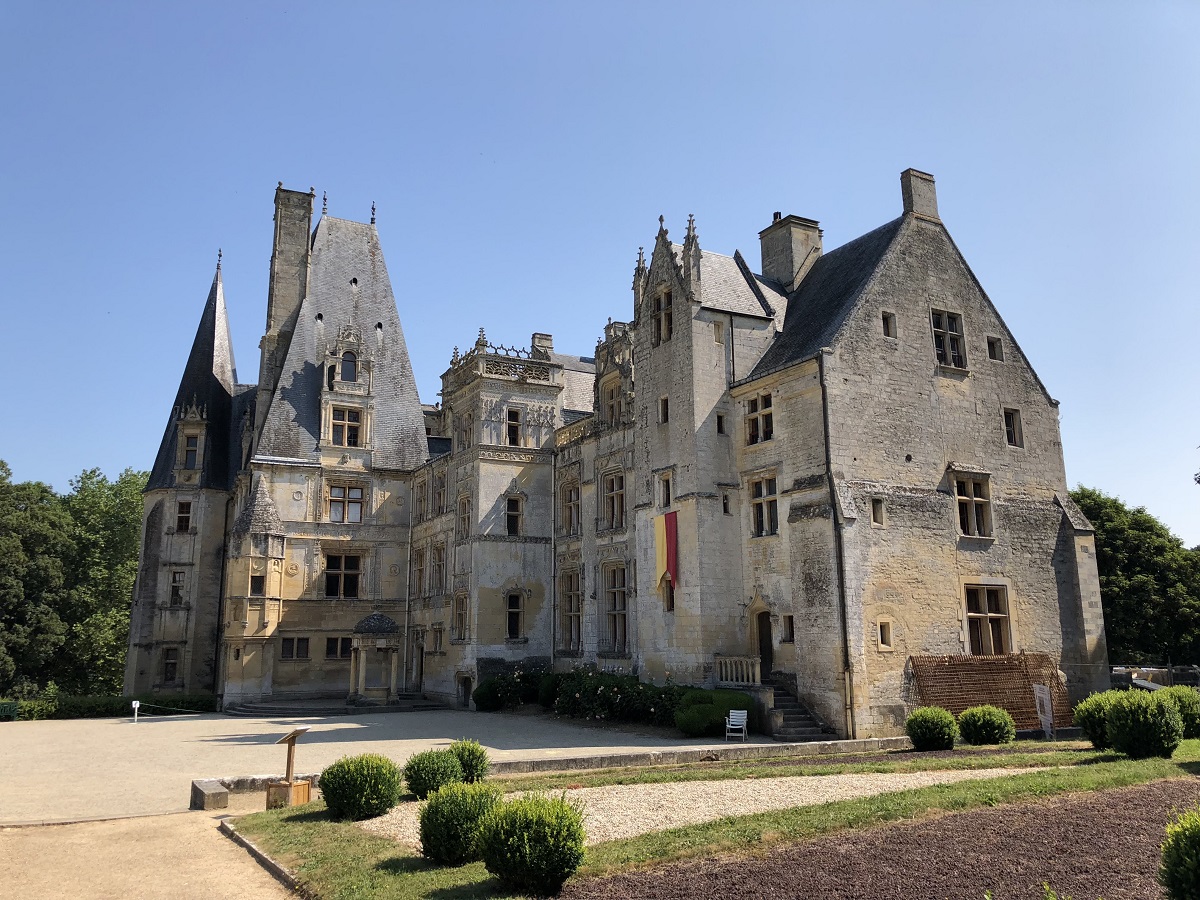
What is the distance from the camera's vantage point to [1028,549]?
26.2 meters

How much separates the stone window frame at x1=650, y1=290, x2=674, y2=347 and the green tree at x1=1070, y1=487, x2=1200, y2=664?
19.9m

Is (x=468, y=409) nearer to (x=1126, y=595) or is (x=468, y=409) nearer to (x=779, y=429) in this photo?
(x=779, y=429)

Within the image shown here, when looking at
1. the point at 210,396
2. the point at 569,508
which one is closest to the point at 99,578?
the point at 210,396

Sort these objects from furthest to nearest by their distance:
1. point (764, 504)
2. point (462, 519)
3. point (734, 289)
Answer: point (462, 519), point (734, 289), point (764, 504)

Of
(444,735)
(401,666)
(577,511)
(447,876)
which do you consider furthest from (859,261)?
(401,666)

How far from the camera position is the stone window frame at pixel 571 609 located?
3238cm

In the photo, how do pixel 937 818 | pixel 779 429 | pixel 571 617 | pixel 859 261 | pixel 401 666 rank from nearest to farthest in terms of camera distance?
pixel 937 818
pixel 779 429
pixel 859 261
pixel 571 617
pixel 401 666

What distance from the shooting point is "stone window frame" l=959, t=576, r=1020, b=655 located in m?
24.4

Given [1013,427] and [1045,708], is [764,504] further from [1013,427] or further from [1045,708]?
[1045,708]

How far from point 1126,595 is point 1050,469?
1059 cm

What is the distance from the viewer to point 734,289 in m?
28.0

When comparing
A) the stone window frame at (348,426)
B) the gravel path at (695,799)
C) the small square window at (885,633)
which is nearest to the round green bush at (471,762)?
the gravel path at (695,799)

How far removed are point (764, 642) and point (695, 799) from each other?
13.6 metres

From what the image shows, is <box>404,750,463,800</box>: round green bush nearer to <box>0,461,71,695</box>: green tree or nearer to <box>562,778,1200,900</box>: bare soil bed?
<box>562,778,1200,900</box>: bare soil bed
